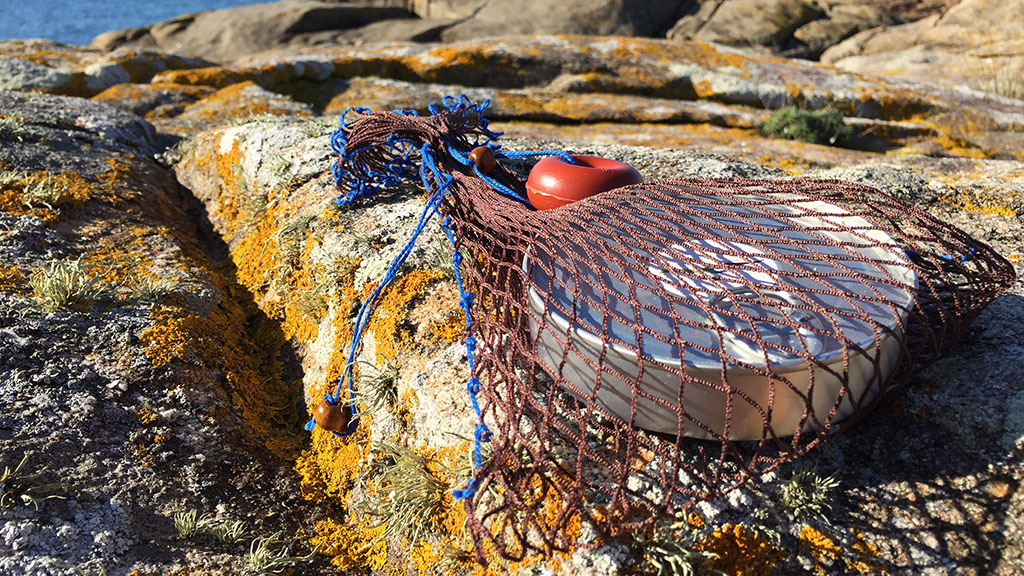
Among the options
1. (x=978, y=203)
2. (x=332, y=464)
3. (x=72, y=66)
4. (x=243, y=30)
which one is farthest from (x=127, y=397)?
(x=243, y=30)

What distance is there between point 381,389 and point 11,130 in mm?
3870

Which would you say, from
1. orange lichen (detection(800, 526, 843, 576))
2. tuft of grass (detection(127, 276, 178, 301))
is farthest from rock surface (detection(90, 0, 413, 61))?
orange lichen (detection(800, 526, 843, 576))

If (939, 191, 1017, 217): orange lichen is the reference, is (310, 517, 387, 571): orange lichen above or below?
below

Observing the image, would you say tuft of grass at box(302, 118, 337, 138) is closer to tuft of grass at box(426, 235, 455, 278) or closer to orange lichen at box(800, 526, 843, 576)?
tuft of grass at box(426, 235, 455, 278)

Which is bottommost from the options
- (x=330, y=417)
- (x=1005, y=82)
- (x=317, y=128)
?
(x=330, y=417)

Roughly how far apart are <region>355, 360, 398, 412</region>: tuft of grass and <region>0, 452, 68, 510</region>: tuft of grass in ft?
3.36

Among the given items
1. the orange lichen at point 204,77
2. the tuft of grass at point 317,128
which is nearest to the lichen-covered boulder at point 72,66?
the orange lichen at point 204,77

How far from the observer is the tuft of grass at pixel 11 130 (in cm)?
438

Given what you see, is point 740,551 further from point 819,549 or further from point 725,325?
point 725,325

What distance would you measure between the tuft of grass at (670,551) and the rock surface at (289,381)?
2cm

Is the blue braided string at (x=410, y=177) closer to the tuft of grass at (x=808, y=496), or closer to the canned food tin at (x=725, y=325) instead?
the canned food tin at (x=725, y=325)

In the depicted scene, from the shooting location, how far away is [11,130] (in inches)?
174

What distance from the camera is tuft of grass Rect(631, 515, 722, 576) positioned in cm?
174

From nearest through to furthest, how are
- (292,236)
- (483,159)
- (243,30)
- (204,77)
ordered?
(483,159)
(292,236)
(204,77)
(243,30)
